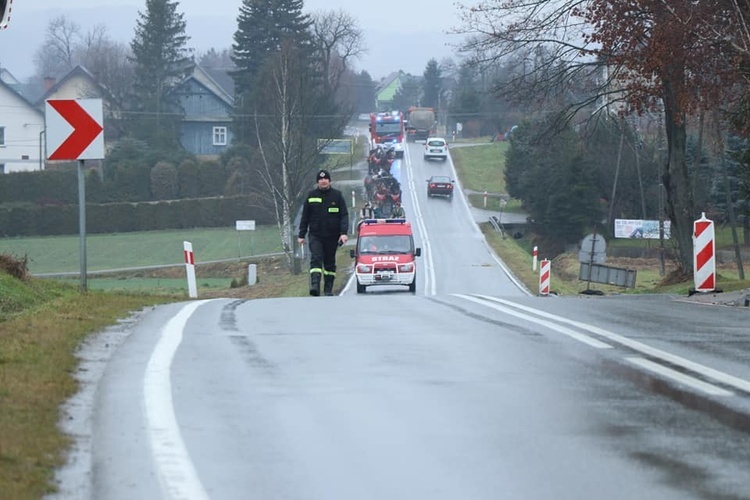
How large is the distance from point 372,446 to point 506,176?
277 ft

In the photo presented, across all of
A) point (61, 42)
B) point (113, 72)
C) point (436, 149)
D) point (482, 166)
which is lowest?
point (482, 166)

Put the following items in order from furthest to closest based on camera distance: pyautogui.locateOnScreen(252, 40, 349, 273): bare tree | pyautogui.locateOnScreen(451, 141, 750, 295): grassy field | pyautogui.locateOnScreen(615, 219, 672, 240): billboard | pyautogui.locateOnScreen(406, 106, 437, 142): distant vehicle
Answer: pyautogui.locateOnScreen(406, 106, 437, 142): distant vehicle
pyautogui.locateOnScreen(252, 40, 349, 273): bare tree
pyautogui.locateOnScreen(615, 219, 672, 240): billboard
pyautogui.locateOnScreen(451, 141, 750, 295): grassy field

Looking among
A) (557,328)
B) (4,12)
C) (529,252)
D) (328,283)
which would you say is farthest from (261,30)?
(557,328)

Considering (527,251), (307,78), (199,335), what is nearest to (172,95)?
(307,78)

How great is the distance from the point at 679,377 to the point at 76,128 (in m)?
9.91

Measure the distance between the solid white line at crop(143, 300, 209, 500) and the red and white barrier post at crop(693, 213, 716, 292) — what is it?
11.2 m

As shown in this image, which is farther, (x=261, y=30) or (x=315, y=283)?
(x=261, y=30)

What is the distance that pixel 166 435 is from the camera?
6160 mm

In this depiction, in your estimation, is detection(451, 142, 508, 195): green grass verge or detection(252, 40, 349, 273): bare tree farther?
detection(451, 142, 508, 195): green grass verge

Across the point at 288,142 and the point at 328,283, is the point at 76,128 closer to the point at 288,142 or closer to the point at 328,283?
the point at 328,283

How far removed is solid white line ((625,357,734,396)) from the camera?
7.36 meters

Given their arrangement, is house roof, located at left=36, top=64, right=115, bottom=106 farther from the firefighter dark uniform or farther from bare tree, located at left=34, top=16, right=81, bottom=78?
the firefighter dark uniform

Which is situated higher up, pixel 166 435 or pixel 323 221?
pixel 323 221

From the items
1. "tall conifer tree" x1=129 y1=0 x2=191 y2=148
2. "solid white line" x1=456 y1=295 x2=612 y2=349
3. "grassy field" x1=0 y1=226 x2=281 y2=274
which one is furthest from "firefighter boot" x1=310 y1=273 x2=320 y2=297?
"tall conifer tree" x1=129 y1=0 x2=191 y2=148
